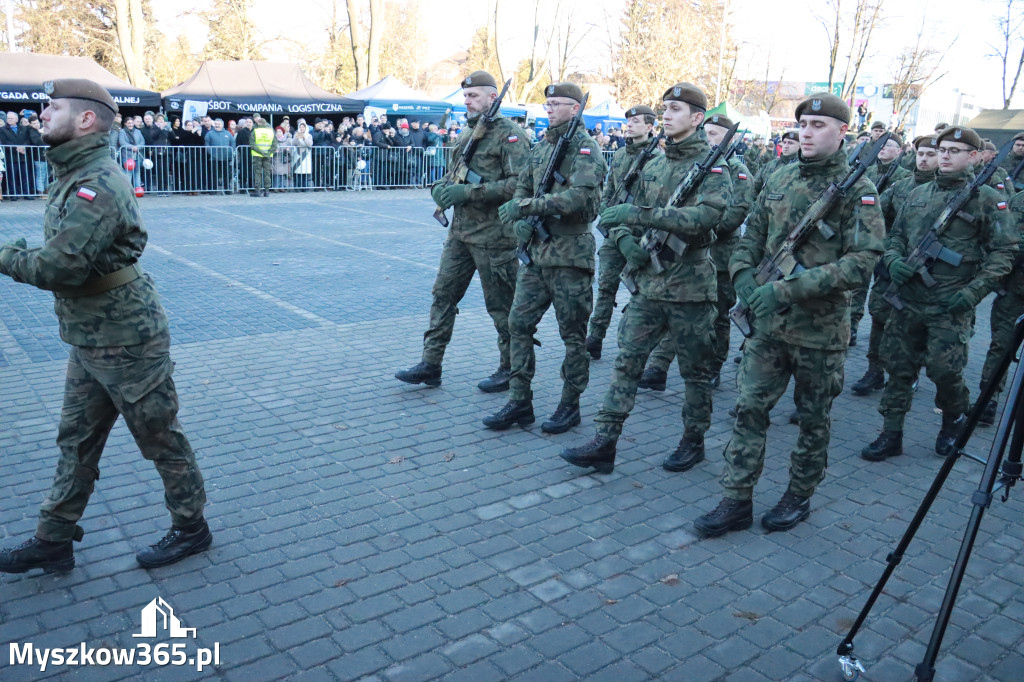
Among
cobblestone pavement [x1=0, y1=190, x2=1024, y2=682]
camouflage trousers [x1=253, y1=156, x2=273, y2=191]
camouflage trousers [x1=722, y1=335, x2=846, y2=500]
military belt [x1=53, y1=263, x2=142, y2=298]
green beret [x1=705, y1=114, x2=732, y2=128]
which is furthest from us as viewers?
camouflage trousers [x1=253, y1=156, x2=273, y2=191]

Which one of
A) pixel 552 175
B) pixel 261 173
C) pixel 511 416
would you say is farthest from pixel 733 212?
pixel 261 173

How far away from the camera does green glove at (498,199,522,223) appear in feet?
19.0

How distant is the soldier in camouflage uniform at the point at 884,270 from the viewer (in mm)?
6766

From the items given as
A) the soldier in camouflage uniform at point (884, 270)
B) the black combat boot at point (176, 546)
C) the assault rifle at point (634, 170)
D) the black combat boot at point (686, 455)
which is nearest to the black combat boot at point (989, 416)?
the soldier in camouflage uniform at point (884, 270)

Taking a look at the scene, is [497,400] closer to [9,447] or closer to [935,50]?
[9,447]

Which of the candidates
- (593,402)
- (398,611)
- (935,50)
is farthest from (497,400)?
(935,50)

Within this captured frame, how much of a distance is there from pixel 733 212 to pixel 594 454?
1.70 metres

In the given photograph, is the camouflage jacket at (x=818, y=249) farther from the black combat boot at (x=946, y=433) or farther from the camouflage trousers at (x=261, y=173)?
the camouflage trousers at (x=261, y=173)

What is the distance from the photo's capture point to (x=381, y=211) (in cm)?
1897

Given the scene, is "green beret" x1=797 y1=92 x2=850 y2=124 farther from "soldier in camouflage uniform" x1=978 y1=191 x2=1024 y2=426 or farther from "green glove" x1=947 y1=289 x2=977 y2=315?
"soldier in camouflage uniform" x1=978 y1=191 x2=1024 y2=426

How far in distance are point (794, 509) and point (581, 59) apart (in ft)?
173

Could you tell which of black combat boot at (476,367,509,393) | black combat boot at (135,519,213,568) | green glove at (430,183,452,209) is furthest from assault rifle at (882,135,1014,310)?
black combat boot at (135,519,213,568)

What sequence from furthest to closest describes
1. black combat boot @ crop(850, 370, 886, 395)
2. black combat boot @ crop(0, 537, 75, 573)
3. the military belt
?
black combat boot @ crop(850, 370, 886, 395), black combat boot @ crop(0, 537, 75, 573), the military belt

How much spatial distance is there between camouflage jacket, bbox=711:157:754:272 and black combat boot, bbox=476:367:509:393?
1927 millimetres
